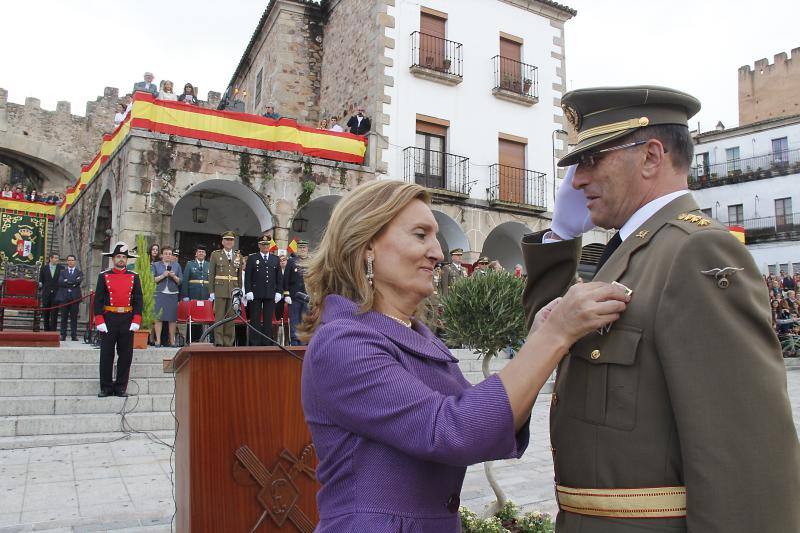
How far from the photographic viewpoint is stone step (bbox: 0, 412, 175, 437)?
7.19 meters

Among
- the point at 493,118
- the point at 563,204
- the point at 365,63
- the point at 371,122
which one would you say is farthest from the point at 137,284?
the point at 493,118

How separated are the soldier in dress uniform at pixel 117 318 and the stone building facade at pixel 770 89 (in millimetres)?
39595

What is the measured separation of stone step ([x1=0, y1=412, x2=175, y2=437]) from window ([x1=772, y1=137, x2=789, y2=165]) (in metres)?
35.9

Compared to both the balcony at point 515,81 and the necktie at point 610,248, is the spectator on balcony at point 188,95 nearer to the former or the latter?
the balcony at point 515,81

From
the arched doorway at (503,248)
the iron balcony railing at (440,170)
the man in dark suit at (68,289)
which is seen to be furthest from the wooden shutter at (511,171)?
the man in dark suit at (68,289)

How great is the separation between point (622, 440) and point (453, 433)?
15.3 inches

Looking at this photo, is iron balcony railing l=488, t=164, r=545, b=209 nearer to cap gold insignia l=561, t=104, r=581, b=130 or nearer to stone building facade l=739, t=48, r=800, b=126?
cap gold insignia l=561, t=104, r=581, b=130

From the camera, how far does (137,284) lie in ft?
28.5

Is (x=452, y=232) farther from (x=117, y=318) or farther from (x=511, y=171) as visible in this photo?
(x=117, y=318)

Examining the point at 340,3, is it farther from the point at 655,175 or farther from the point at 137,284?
the point at 655,175

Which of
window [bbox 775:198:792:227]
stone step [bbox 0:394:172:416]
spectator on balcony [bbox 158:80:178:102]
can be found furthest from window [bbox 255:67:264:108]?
window [bbox 775:198:792:227]

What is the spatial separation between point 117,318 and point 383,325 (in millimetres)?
7595

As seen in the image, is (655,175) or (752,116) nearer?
(655,175)

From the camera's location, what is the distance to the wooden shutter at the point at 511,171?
1831 centimetres
